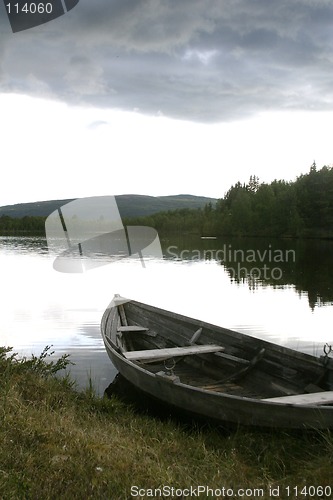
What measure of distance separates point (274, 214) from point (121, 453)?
9087 cm

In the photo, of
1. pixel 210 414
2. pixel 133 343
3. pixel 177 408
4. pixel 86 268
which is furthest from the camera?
pixel 86 268

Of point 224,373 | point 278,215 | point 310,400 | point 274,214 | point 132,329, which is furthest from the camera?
point 274,214

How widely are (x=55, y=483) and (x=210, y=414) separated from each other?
8.84 ft

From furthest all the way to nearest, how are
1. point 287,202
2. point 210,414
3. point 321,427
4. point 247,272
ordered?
point 287,202 → point 247,272 → point 210,414 → point 321,427

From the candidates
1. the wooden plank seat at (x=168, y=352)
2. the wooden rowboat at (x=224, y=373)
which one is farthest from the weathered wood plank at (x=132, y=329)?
the wooden plank seat at (x=168, y=352)

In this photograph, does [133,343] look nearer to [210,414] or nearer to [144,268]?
[210,414]

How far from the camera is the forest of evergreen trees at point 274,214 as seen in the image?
270 ft

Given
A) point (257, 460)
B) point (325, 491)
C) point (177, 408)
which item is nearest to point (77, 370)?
point (177, 408)

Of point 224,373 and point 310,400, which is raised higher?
point 310,400

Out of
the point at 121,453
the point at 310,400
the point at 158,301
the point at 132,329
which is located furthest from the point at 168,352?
the point at 158,301

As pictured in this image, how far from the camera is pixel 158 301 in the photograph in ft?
72.7

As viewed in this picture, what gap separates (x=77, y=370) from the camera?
10.4m

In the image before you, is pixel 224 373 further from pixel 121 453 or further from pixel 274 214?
pixel 274 214

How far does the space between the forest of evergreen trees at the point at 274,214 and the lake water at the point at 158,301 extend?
4724 centimetres
